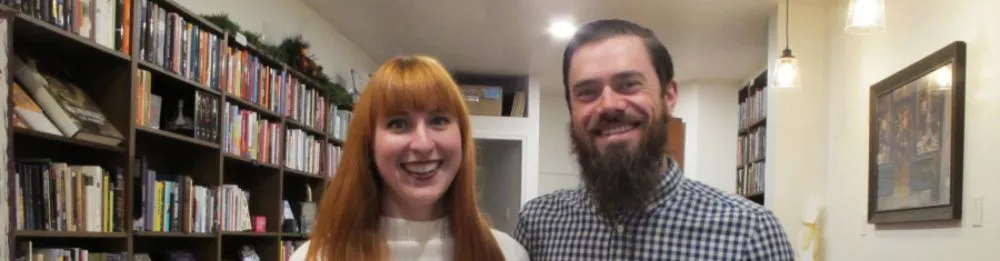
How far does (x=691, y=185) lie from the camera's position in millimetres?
1440

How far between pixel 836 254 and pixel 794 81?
2.94 feet

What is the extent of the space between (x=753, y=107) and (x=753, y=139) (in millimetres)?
215

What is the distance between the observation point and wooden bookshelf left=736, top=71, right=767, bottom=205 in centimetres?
524

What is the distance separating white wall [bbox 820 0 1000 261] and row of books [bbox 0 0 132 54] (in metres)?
2.59

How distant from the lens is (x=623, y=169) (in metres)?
1.34

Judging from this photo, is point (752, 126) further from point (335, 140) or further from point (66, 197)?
point (66, 197)

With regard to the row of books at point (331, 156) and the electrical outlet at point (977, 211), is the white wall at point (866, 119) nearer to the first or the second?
the electrical outlet at point (977, 211)

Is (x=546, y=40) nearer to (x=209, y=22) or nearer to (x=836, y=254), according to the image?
(x=836, y=254)

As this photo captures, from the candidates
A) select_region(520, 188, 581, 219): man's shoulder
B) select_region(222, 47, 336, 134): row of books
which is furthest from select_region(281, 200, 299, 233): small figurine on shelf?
select_region(520, 188, 581, 219): man's shoulder

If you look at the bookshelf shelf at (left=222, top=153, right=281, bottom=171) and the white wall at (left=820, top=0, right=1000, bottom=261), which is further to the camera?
the bookshelf shelf at (left=222, top=153, right=281, bottom=171)

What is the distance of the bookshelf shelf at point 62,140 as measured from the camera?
212 centimetres

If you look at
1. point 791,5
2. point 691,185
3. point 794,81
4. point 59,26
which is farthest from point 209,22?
point 791,5

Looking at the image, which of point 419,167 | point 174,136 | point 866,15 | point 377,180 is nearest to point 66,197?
point 174,136

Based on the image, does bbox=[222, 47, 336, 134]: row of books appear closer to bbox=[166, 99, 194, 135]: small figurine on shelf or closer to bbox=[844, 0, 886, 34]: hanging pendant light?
bbox=[166, 99, 194, 135]: small figurine on shelf
